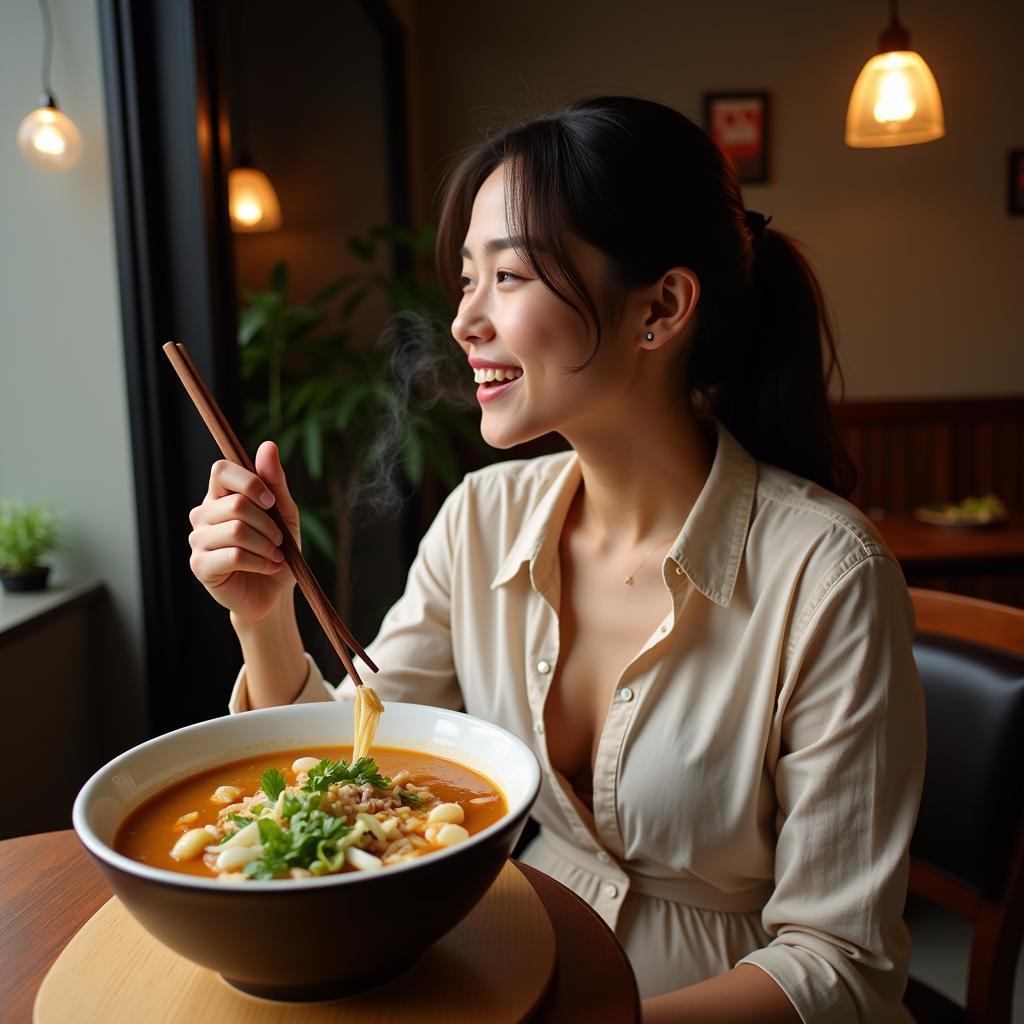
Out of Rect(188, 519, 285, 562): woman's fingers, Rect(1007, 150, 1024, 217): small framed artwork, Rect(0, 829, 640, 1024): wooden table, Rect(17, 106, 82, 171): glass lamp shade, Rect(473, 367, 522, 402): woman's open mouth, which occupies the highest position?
Rect(1007, 150, 1024, 217): small framed artwork

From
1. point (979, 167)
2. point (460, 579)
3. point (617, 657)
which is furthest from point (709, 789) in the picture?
point (979, 167)

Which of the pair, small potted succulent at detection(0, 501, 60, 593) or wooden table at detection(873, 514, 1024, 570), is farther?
wooden table at detection(873, 514, 1024, 570)

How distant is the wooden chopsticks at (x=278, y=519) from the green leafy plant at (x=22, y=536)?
46.1 inches

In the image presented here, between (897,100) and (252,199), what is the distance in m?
2.35

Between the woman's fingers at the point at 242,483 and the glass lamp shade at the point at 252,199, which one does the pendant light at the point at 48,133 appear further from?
the glass lamp shade at the point at 252,199

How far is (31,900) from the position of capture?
0.94 m

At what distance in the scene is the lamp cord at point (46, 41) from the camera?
1.97 meters

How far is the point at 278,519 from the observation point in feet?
3.66

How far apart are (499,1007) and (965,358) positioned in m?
5.11

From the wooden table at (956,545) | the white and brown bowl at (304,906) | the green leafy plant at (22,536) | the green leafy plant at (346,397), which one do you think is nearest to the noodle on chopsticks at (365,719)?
the white and brown bowl at (304,906)

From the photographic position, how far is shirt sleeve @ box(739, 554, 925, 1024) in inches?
43.3

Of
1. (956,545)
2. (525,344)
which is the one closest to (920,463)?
(956,545)

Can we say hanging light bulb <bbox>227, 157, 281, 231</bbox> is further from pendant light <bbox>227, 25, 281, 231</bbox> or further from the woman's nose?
the woman's nose

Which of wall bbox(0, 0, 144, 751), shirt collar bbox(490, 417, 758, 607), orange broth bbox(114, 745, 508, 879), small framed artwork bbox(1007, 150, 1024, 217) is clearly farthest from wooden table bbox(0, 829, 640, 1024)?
small framed artwork bbox(1007, 150, 1024, 217)
